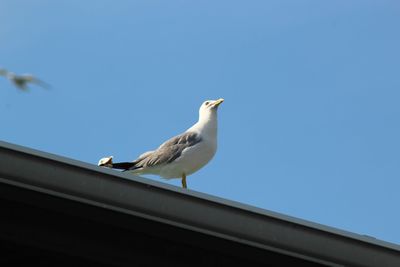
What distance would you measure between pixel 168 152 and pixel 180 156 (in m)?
0.19

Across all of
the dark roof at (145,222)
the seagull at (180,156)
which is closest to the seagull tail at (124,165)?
the seagull at (180,156)

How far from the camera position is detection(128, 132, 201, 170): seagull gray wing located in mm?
7754

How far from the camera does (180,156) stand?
7699 millimetres

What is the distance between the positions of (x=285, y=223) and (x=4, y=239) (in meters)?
1.25

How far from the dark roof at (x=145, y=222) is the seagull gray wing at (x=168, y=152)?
197 inches

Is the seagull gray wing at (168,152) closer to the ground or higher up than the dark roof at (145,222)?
higher up

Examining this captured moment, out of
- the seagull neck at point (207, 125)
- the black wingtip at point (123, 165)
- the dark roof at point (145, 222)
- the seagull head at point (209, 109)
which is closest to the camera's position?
the dark roof at point (145, 222)

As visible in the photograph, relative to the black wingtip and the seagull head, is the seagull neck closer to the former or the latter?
the seagull head

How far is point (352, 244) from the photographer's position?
8.82 ft

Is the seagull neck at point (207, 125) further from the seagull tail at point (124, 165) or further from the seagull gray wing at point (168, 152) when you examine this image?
the seagull tail at point (124, 165)

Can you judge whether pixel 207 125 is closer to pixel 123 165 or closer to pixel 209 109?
pixel 209 109

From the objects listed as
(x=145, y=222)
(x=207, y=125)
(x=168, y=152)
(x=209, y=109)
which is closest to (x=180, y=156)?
(x=168, y=152)

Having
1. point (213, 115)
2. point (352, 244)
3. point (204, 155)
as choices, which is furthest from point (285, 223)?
point (213, 115)

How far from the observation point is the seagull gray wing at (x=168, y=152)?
305 inches
